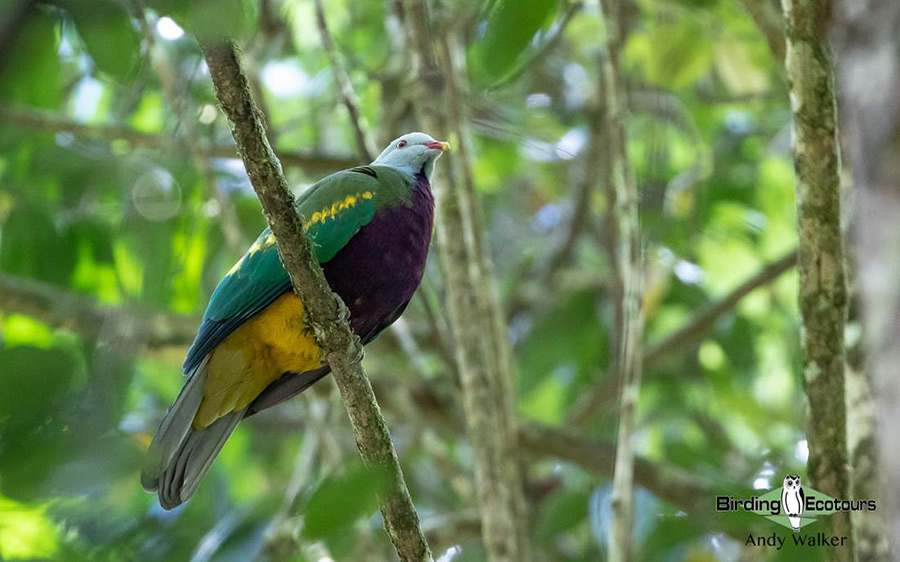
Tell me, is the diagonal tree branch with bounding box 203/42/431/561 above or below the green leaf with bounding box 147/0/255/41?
above

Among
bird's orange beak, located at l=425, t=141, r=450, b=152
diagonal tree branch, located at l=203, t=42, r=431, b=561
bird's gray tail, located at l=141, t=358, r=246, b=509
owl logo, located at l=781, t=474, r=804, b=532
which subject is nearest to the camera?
diagonal tree branch, located at l=203, t=42, r=431, b=561

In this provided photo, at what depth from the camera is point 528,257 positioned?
22.4 ft

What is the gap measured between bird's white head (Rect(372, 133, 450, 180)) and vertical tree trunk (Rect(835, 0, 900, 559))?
3258mm

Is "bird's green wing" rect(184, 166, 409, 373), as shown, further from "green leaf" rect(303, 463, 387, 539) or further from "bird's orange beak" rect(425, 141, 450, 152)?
"green leaf" rect(303, 463, 387, 539)

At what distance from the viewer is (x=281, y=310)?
3.44 metres

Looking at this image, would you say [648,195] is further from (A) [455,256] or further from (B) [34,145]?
(B) [34,145]

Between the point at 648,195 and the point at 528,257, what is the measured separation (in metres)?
1.85

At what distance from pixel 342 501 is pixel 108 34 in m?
0.81

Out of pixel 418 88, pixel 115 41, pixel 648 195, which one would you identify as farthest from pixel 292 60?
pixel 115 41

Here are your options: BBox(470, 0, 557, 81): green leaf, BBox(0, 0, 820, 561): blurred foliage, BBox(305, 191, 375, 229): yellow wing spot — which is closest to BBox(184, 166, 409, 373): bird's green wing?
BBox(305, 191, 375, 229): yellow wing spot

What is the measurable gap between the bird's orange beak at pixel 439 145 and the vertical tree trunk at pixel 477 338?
0.06 m

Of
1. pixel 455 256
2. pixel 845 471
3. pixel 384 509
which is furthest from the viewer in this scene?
pixel 455 256

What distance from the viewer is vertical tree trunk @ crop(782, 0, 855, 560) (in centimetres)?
274

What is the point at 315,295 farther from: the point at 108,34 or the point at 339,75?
the point at 339,75
